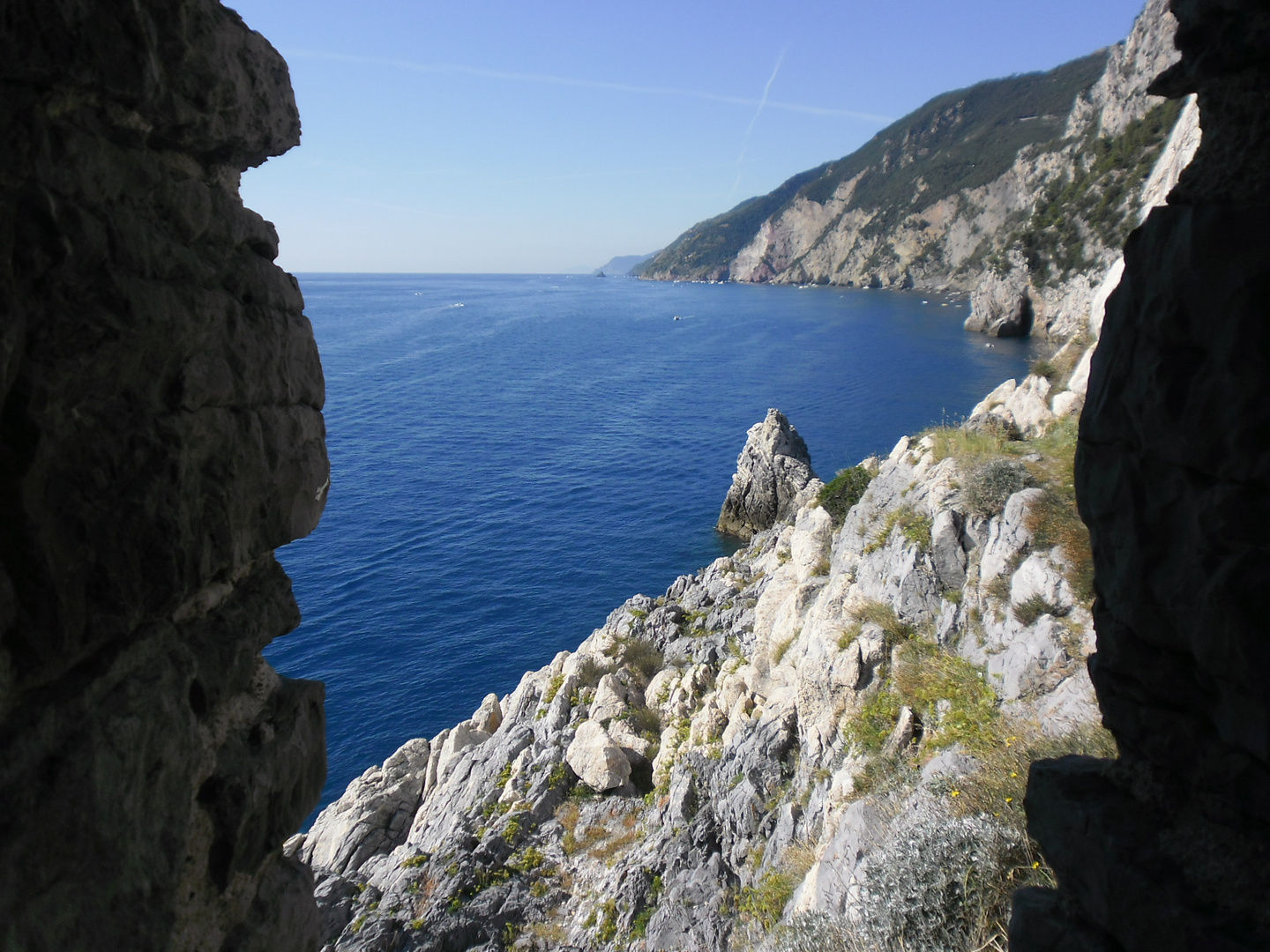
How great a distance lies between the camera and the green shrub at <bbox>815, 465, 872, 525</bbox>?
910 inches

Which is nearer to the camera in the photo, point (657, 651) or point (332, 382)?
point (657, 651)

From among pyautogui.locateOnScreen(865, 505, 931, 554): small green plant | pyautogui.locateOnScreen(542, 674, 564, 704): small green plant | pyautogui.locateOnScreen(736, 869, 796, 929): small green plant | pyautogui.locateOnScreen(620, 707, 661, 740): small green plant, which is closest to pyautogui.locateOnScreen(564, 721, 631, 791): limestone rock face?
pyautogui.locateOnScreen(620, 707, 661, 740): small green plant

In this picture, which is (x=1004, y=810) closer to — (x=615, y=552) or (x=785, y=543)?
(x=785, y=543)

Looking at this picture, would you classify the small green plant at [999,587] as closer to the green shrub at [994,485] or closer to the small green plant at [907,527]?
the green shrub at [994,485]

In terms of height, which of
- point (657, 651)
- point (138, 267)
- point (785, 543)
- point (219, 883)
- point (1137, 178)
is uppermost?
point (1137, 178)

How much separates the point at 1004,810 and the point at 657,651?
18.0 m

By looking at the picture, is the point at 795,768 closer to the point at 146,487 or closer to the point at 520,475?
the point at 146,487

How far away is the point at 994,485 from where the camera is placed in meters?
13.4

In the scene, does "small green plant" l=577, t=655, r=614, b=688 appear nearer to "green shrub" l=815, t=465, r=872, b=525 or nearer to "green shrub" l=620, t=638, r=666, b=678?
"green shrub" l=620, t=638, r=666, b=678

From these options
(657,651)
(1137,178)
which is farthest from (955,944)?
(1137,178)

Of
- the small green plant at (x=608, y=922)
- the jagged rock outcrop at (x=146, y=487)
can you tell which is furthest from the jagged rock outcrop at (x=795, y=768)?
the jagged rock outcrop at (x=146, y=487)

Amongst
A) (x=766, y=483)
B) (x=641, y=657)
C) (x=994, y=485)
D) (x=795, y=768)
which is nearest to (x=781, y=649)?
(x=795, y=768)

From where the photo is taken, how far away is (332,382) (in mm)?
79938

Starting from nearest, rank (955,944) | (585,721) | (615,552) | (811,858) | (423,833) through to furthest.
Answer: (955,944)
(811,858)
(423,833)
(585,721)
(615,552)
